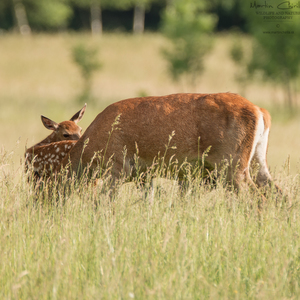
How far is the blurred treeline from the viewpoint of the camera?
186 feet

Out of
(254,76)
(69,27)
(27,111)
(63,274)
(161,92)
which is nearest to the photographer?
(63,274)

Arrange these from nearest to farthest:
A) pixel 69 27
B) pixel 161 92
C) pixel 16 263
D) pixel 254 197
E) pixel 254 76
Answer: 1. pixel 16 263
2. pixel 254 197
3. pixel 254 76
4. pixel 161 92
5. pixel 69 27

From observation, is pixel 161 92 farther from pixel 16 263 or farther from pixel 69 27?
pixel 69 27

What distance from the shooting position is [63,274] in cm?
317

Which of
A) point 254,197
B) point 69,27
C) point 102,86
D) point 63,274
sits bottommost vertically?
point 69,27

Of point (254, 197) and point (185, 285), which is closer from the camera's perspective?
point (185, 285)

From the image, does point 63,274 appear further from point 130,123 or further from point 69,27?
point 69,27

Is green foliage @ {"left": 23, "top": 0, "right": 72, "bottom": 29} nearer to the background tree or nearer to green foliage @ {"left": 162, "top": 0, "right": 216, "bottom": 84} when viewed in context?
green foliage @ {"left": 162, "top": 0, "right": 216, "bottom": 84}

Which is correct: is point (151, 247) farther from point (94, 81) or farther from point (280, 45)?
point (94, 81)

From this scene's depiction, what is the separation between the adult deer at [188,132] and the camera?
4766mm

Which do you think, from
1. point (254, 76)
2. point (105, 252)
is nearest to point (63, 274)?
point (105, 252)

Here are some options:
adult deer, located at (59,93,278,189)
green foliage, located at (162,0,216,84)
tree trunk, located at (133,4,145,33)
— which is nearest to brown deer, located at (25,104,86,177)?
adult deer, located at (59,93,278,189)

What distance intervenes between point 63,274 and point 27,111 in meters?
22.0

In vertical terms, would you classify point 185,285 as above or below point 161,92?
above
